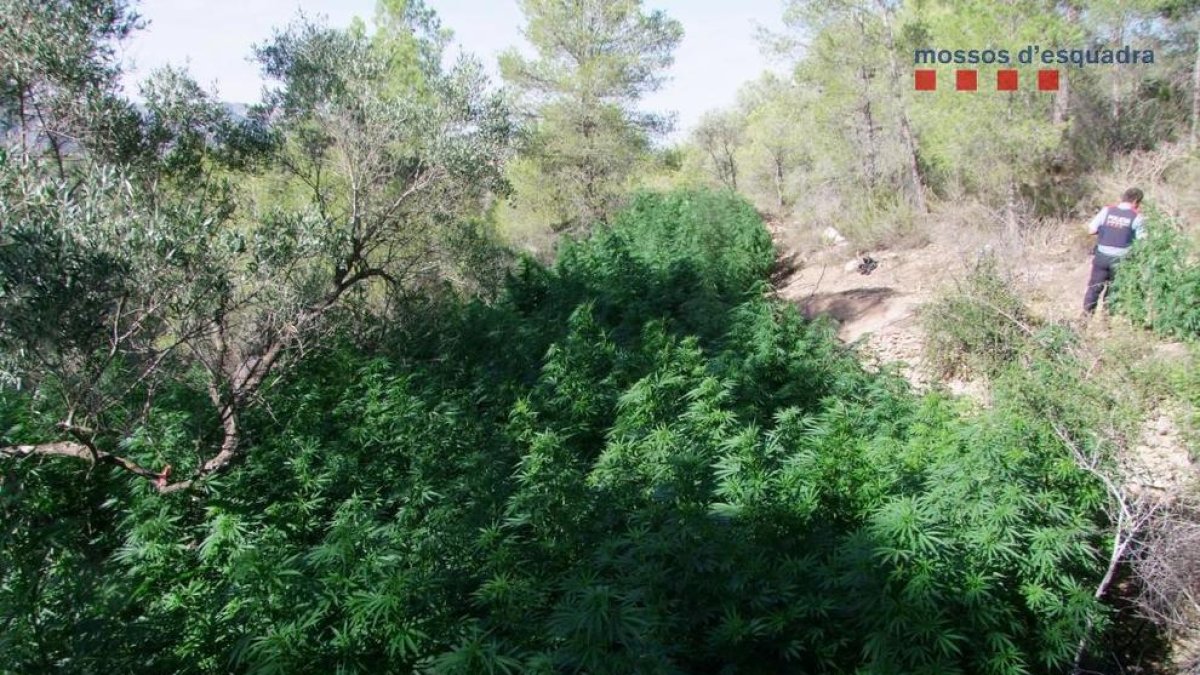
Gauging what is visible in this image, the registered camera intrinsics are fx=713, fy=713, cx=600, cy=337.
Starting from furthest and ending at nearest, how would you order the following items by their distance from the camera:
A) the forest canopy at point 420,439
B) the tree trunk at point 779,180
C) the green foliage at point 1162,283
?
the tree trunk at point 779,180 < the green foliage at point 1162,283 < the forest canopy at point 420,439

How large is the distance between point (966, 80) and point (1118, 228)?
461cm

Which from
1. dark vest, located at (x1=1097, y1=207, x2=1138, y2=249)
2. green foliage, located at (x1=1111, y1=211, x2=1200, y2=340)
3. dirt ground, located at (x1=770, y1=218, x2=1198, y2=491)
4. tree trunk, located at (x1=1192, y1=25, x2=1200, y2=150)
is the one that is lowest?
dirt ground, located at (x1=770, y1=218, x2=1198, y2=491)

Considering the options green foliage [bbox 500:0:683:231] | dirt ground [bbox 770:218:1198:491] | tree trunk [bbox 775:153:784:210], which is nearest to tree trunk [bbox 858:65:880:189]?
dirt ground [bbox 770:218:1198:491]

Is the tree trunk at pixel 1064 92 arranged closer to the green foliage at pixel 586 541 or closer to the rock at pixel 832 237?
the rock at pixel 832 237

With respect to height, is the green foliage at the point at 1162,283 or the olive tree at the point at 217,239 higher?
the olive tree at the point at 217,239

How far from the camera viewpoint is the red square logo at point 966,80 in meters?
10.2

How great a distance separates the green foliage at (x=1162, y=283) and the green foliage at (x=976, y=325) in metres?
0.84

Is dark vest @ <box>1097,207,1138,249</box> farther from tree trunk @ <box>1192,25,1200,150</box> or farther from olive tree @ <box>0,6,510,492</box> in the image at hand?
olive tree @ <box>0,6,510,492</box>

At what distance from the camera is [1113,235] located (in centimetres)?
670

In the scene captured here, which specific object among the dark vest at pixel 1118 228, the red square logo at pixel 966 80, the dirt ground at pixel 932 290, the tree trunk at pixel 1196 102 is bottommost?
the dirt ground at pixel 932 290

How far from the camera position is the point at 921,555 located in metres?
3.31

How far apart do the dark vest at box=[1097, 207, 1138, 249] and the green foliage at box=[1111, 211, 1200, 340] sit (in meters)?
0.16

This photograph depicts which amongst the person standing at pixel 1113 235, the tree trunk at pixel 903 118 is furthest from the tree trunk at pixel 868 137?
the person standing at pixel 1113 235

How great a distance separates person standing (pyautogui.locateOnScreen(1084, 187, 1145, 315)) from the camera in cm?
664
